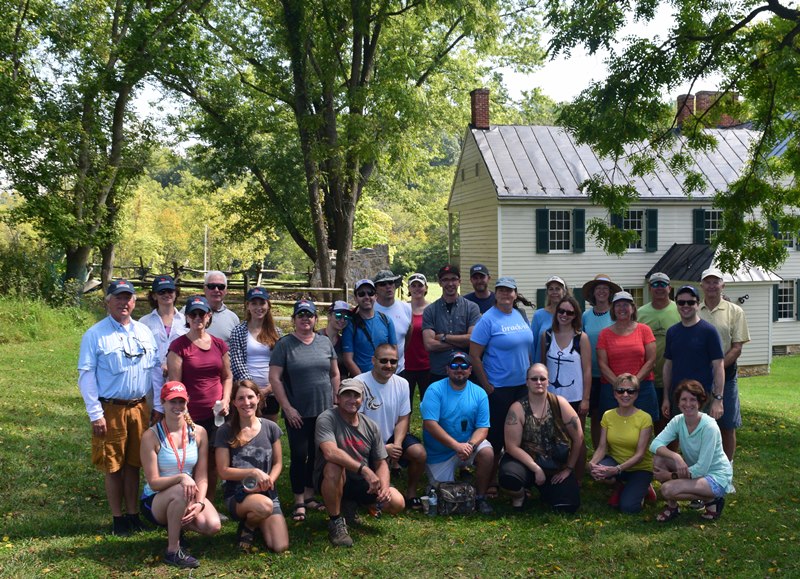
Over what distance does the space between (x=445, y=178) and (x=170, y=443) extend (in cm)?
3290

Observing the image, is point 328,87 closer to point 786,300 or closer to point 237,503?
point 237,503

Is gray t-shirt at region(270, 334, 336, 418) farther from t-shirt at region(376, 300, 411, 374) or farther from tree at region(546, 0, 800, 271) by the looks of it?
tree at region(546, 0, 800, 271)

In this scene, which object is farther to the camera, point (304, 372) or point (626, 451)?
point (626, 451)

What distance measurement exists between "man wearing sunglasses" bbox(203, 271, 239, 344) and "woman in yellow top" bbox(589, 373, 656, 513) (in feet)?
11.3

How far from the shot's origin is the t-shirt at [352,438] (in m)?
6.01

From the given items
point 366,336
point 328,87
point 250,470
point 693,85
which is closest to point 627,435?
point 366,336

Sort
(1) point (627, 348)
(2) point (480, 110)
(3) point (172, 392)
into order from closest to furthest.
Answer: (3) point (172, 392)
(1) point (627, 348)
(2) point (480, 110)

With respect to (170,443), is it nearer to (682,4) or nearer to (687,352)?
(687,352)

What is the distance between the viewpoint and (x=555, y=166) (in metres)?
24.7

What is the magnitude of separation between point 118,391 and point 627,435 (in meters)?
4.29

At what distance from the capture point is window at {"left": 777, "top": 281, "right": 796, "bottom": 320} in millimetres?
25828

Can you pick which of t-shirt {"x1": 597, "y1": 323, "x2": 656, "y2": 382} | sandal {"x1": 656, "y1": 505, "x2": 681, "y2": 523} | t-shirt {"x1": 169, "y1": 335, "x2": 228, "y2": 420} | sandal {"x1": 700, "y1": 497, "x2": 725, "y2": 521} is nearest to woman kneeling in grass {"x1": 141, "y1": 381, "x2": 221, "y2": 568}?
t-shirt {"x1": 169, "y1": 335, "x2": 228, "y2": 420}

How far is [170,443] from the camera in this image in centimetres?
556

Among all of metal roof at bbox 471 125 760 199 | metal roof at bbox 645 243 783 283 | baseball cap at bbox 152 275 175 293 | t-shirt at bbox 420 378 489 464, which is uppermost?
metal roof at bbox 471 125 760 199
